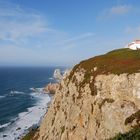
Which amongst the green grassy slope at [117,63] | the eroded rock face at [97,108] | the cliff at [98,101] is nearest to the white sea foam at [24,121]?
the cliff at [98,101]

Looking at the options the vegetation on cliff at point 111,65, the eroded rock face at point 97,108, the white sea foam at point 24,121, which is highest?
the vegetation on cliff at point 111,65

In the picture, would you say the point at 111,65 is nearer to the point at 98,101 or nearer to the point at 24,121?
the point at 98,101

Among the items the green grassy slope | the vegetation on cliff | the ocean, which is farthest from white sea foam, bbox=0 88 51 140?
the green grassy slope

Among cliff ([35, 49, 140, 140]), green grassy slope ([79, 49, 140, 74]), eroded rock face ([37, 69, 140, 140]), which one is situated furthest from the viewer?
green grassy slope ([79, 49, 140, 74])

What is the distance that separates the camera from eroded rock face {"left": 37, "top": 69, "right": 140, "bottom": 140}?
4816 cm

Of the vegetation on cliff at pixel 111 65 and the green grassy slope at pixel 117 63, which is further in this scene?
the vegetation on cliff at pixel 111 65

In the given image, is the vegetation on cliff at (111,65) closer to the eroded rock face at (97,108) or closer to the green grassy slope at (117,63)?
the green grassy slope at (117,63)

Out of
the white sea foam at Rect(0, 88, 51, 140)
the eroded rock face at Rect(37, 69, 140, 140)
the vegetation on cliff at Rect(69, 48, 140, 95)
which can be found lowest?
the white sea foam at Rect(0, 88, 51, 140)

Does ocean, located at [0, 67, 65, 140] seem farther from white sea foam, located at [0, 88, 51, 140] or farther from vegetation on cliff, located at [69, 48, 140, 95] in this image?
vegetation on cliff, located at [69, 48, 140, 95]

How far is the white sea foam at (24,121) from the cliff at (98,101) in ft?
79.8

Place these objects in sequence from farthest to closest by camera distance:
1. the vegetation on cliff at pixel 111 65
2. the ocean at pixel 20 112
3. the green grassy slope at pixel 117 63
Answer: the ocean at pixel 20 112
the vegetation on cliff at pixel 111 65
the green grassy slope at pixel 117 63

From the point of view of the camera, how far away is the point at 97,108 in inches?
2079

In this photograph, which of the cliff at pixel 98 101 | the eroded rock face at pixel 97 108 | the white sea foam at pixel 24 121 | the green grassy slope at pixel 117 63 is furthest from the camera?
the white sea foam at pixel 24 121

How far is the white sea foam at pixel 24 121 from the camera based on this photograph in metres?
94.1
